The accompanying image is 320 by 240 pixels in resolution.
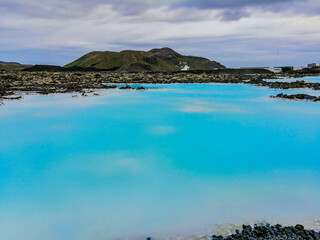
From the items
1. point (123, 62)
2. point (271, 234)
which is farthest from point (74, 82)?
point (123, 62)

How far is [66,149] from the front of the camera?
9953 mm

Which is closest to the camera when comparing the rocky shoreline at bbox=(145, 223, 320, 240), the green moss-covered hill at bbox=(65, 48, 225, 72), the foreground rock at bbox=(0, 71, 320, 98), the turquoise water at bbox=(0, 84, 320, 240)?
the rocky shoreline at bbox=(145, 223, 320, 240)

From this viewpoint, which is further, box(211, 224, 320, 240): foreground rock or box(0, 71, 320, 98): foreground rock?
box(0, 71, 320, 98): foreground rock

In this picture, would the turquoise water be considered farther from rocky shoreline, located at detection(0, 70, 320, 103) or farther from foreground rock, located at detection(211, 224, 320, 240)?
rocky shoreline, located at detection(0, 70, 320, 103)

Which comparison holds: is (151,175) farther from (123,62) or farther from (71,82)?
(123,62)

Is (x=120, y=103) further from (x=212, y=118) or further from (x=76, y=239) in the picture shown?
(x=76, y=239)

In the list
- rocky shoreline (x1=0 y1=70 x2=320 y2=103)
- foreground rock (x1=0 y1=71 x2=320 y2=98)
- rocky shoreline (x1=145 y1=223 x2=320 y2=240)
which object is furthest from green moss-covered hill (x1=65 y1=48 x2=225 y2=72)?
rocky shoreline (x1=145 y1=223 x2=320 y2=240)

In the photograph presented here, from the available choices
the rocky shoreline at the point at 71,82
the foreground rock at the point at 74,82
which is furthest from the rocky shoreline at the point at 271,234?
the foreground rock at the point at 74,82

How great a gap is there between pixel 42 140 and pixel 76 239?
7.38m

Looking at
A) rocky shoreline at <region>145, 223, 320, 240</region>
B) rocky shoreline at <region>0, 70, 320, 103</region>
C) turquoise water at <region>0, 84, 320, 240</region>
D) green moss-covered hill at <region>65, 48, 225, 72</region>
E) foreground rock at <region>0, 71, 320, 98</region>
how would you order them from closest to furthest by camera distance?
rocky shoreline at <region>145, 223, 320, 240</region> < turquoise water at <region>0, 84, 320, 240</region> < rocky shoreline at <region>0, 70, 320, 103</region> < foreground rock at <region>0, 71, 320, 98</region> < green moss-covered hill at <region>65, 48, 225, 72</region>

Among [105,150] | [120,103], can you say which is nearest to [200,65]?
[120,103]

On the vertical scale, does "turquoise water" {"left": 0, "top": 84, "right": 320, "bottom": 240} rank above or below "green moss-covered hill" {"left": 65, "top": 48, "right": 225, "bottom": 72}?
below

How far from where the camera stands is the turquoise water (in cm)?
516

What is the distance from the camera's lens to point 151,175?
297 inches
